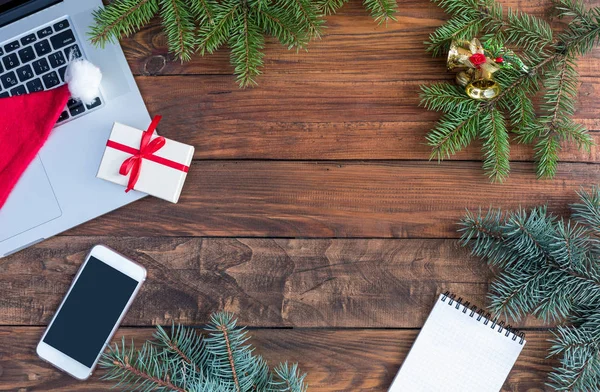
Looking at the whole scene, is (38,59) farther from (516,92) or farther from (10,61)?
(516,92)

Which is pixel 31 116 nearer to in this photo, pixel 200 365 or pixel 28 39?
pixel 28 39

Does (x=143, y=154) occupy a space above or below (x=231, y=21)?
below

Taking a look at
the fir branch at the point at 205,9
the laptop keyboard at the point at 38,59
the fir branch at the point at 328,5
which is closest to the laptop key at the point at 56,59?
the laptop keyboard at the point at 38,59

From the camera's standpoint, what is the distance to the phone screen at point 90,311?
2.58ft

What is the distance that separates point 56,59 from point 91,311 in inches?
15.6

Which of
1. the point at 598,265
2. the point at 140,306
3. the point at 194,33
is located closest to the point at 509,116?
the point at 598,265

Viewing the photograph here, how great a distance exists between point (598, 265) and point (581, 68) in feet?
1.03

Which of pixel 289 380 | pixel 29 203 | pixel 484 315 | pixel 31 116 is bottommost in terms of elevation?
pixel 289 380

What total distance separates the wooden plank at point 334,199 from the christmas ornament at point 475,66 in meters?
0.12

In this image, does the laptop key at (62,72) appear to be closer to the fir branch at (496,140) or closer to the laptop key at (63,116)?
the laptop key at (63,116)

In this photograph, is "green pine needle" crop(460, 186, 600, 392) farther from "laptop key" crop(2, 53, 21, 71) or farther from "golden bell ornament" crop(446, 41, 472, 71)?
"laptop key" crop(2, 53, 21, 71)

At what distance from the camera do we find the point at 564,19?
80 centimetres

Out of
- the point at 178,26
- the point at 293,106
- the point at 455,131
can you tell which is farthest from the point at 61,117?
the point at 455,131

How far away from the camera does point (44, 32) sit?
770 mm
